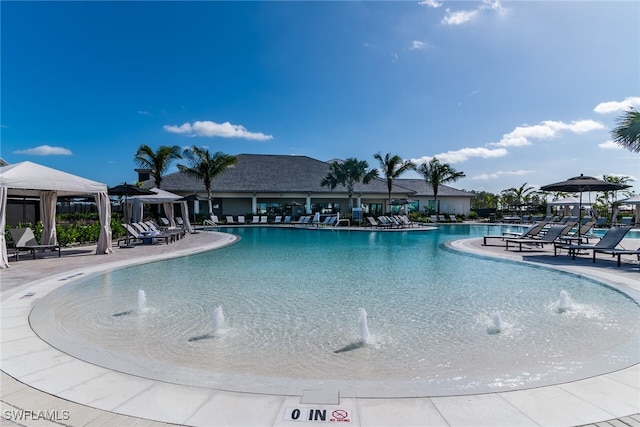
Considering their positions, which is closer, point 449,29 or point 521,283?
point 521,283

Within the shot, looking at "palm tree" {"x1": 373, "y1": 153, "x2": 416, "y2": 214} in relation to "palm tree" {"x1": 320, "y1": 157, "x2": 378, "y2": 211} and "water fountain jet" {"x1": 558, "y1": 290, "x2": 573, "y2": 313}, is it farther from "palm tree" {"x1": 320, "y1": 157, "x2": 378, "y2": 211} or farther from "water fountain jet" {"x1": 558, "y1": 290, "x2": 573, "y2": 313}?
"water fountain jet" {"x1": 558, "y1": 290, "x2": 573, "y2": 313}

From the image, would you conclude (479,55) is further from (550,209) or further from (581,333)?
(550,209)

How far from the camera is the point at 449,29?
45.3 ft

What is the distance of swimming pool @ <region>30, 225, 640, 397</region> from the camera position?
358cm

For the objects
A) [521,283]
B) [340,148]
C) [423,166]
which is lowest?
[521,283]

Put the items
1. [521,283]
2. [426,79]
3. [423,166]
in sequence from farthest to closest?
[423,166], [426,79], [521,283]

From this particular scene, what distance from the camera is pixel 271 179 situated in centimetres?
3769

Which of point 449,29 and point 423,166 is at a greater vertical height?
point 449,29

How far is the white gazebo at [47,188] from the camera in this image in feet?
32.3

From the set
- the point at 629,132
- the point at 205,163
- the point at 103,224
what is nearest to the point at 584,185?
the point at 629,132

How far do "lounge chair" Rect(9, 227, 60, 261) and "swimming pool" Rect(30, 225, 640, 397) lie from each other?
4845 mm

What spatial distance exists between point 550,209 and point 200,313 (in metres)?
45.7


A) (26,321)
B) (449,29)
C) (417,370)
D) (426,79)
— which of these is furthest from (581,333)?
(426,79)

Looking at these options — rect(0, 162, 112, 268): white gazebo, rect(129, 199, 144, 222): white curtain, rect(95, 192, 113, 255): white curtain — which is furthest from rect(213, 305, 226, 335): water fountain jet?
rect(129, 199, 144, 222): white curtain
